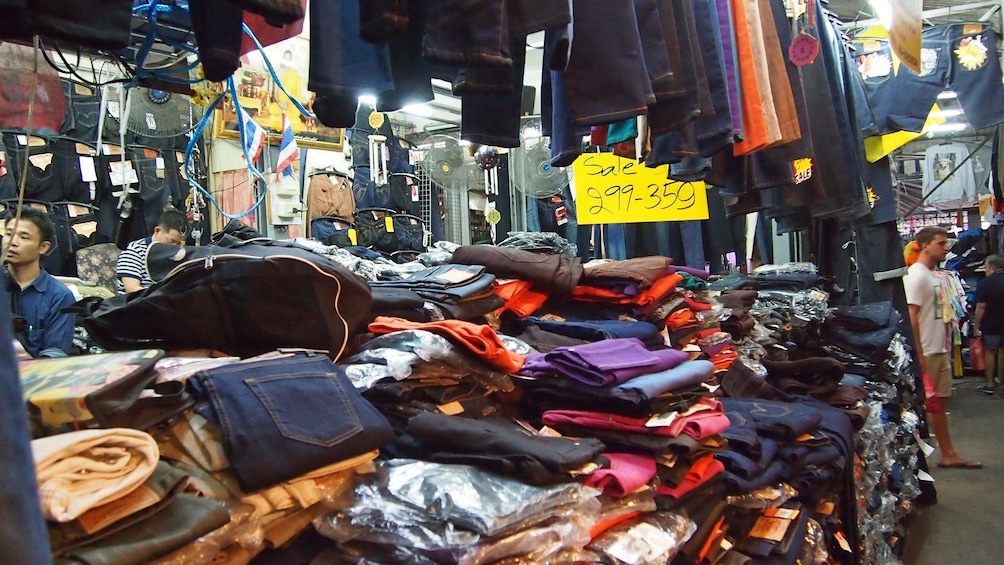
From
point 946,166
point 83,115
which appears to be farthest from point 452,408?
point 946,166

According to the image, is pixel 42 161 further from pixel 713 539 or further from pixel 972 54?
pixel 972 54

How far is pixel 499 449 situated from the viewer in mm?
1170

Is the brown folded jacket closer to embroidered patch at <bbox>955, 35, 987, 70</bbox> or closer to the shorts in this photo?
embroidered patch at <bbox>955, 35, 987, 70</bbox>

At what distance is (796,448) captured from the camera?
6.89 ft

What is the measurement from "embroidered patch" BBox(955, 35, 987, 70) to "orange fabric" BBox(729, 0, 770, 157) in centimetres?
344

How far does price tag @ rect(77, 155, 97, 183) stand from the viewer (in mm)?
5734

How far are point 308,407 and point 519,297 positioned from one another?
1092mm

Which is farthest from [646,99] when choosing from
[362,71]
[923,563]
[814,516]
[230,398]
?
[923,563]

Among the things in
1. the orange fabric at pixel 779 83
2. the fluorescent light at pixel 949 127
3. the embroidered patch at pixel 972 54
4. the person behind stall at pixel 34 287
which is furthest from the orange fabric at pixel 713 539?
the fluorescent light at pixel 949 127

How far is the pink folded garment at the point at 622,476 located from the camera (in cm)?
125

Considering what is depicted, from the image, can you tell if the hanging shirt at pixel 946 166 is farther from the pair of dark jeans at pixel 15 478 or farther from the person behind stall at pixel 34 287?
the pair of dark jeans at pixel 15 478

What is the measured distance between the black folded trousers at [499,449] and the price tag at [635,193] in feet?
7.80

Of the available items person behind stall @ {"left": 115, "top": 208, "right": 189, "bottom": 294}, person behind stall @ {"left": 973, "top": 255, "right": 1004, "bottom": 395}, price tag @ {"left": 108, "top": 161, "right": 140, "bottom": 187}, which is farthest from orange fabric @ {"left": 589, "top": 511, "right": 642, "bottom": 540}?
person behind stall @ {"left": 973, "top": 255, "right": 1004, "bottom": 395}

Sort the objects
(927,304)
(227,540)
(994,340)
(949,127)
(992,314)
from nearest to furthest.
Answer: (227,540) → (927,304) → (992,314) → (994,340) → (949,127)
